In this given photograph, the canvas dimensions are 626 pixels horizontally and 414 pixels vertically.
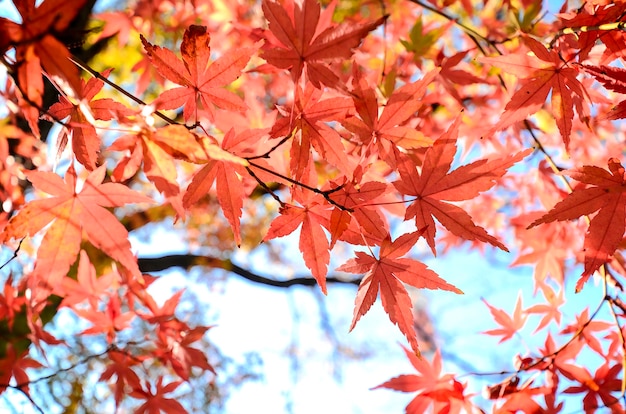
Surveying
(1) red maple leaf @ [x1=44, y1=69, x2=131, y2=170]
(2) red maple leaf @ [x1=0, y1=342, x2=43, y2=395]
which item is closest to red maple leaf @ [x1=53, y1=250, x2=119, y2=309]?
(2) red maple leaf @ [x1=0, y1=342, x2=43, y2=395]

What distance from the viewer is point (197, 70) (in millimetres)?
716

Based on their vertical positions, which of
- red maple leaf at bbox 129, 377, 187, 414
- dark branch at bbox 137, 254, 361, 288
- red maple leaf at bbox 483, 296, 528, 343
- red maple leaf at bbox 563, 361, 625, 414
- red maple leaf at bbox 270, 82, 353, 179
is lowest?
red maple leaf at bbox 563, 361, 625, 414

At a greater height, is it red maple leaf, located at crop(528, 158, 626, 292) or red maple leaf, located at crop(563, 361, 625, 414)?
red maple leaf, located at crop(528, 158, 626, 292)

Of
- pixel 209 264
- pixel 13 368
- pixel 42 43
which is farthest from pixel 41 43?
pixel 209 264

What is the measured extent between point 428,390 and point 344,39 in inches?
33.5

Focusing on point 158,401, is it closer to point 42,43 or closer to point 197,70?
point 197,70

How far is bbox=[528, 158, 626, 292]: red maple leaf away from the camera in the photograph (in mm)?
687

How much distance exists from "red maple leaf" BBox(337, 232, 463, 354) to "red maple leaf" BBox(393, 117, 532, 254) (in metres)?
0.05

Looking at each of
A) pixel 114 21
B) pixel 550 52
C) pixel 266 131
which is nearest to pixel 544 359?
pixel 550 52

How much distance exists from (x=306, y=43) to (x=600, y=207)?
1.70 feet

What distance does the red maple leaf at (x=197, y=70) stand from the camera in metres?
0.67

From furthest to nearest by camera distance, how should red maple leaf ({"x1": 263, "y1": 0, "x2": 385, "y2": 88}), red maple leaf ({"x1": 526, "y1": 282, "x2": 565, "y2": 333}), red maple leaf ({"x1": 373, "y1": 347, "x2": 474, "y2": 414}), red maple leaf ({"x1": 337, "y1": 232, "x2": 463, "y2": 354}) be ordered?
red maple leaf ({"x1": 526, "y1": 282, "x2": 565, "y2": 333}) < red maple leaf ({"x1": 373, "y1": 347, "x2": 474, "y2": 414}) < red maple leaf ({"x1": 337, "y1": 232, "x2": 463, "y2": 354}) < red maple leaf ({"x1": 263, "y1": 0, "x2": 385, "y2": 88})

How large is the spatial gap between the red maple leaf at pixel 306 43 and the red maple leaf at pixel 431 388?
683mm

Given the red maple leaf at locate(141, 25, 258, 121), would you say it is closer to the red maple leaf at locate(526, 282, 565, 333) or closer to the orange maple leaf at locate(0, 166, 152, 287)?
the orange maple leaf at locate(0, 166, 152, 287)
